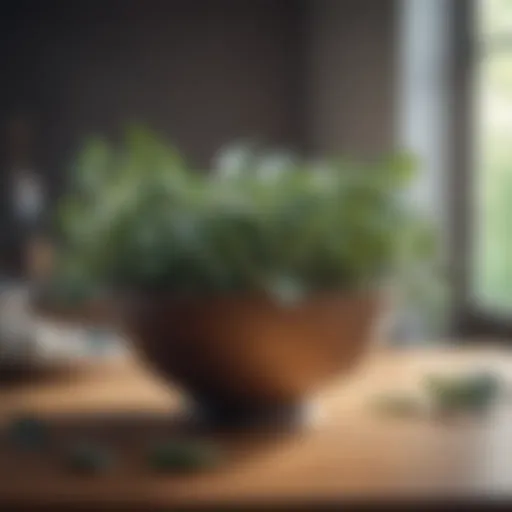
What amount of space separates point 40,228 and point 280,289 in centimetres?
148

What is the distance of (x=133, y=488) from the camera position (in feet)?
2.90

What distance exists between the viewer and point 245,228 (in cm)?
104

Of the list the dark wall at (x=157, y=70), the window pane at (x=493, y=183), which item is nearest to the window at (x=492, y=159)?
the window pane at (x=493, y=183)

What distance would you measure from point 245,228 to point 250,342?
11cm

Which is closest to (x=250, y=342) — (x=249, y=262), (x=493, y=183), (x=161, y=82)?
(x=249, y=262)

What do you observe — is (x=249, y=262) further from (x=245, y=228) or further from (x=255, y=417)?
(x=255, y=417)

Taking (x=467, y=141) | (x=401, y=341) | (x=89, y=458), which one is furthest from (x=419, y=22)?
(x=89, y=458)

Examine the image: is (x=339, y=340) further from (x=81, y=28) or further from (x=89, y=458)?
(x=81, y=28)

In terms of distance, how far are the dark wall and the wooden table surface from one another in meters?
1.20

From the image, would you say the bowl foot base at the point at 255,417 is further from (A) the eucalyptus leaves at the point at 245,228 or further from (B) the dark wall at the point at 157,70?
(B) the dark wall at the point at 157,70

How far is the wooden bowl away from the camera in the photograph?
1038 mm

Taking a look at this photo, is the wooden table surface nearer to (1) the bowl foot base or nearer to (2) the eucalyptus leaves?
(1) the bowl foot base

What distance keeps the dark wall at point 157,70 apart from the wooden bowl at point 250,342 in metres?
1.40

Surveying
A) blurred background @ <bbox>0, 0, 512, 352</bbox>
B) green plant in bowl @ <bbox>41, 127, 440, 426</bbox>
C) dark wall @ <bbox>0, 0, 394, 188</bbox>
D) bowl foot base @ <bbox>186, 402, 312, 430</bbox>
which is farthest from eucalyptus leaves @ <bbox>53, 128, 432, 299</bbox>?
dark wall @ <bbox>0, 0, 394, 188</bbox>
